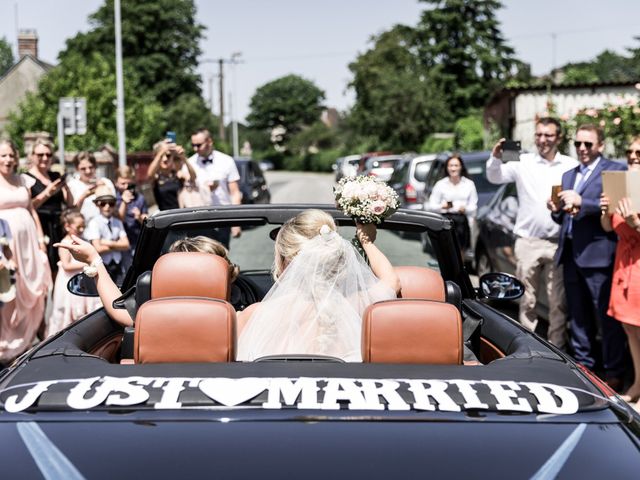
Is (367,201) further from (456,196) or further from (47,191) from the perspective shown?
(456,196)

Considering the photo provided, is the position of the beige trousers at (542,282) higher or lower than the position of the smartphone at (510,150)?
lower

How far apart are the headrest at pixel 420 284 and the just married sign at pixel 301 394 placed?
146cm

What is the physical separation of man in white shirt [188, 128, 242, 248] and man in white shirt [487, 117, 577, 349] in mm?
3071

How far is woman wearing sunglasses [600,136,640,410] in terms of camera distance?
6.43 metres

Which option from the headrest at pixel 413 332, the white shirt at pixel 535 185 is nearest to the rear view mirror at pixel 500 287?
the headrest at pixel 413 332

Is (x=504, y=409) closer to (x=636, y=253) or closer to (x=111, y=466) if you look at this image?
(x=111, y=466)

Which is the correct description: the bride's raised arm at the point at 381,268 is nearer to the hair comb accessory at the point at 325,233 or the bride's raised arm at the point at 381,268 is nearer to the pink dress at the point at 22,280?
the hair comb accessory at the point at 325,233

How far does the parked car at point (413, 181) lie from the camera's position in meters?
16.9

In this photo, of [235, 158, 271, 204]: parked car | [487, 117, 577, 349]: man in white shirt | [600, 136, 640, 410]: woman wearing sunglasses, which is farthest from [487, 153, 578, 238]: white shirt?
[235, 158, 271, 204]: parked car

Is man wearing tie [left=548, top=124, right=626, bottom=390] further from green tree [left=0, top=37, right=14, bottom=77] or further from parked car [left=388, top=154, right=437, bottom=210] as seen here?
green tree [left=0, top=37, right=14, bottom=77]

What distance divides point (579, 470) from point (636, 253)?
449 cm

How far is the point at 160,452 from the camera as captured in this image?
2.25m

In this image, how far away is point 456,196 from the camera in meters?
12.2

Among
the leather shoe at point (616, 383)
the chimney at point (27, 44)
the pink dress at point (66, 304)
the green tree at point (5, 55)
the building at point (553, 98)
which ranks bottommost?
the leather shoe at point (616, 383)
